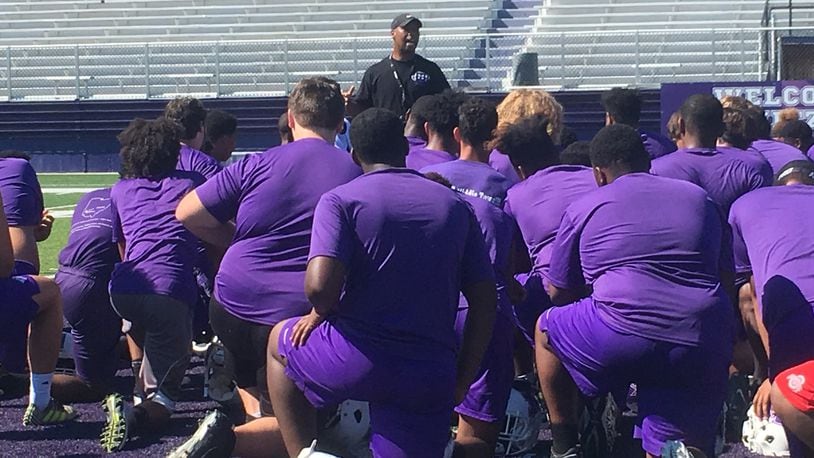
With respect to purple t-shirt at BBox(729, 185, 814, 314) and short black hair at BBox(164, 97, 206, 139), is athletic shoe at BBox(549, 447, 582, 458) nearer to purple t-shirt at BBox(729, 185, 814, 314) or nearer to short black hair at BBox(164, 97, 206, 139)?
purple t-shirt at BBox(729, 185, 814, 314)

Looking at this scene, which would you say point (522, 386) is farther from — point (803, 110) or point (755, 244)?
point (803, 110)

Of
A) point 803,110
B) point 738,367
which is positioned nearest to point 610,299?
point 738,367

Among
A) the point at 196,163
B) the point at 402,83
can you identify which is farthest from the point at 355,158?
the point at 402,83

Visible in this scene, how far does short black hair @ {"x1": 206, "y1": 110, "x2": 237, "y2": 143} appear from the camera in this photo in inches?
301

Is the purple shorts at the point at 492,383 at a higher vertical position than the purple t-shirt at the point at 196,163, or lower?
lower

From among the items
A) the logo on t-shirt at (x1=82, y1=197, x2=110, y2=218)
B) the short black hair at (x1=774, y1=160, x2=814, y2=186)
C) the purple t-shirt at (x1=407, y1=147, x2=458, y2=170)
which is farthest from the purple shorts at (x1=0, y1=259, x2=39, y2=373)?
the short black hair at (x1=774, y1=160, x2=814, y2=186)

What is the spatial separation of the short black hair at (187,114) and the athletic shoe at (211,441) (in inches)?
96.4

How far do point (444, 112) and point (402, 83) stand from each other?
2.39 meters

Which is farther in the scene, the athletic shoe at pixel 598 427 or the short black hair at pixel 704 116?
the short black hair at pixel 704 116

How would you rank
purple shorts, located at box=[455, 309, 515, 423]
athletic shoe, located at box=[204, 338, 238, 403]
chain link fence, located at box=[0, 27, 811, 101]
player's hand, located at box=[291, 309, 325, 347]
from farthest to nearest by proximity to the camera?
chain link fence, located at box=[0, 27, 811, 101] → athletic shoe, located at box=[204, 338, 238, 403] → purple shorts, located at box=[455, 309, 515, 423] → player's hand, located at box=[291, 309, 325, 347]

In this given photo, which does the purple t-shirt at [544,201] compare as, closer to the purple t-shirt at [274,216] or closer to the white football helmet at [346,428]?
the purple t-shirt at [274,216]

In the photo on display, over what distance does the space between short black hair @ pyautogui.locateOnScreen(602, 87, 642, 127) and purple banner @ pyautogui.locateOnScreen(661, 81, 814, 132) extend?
7.93 metres

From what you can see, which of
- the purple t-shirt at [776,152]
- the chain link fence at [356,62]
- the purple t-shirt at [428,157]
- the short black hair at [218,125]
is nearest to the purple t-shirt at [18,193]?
the short black hair at [218,125]

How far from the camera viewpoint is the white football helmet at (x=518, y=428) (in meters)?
5.46
